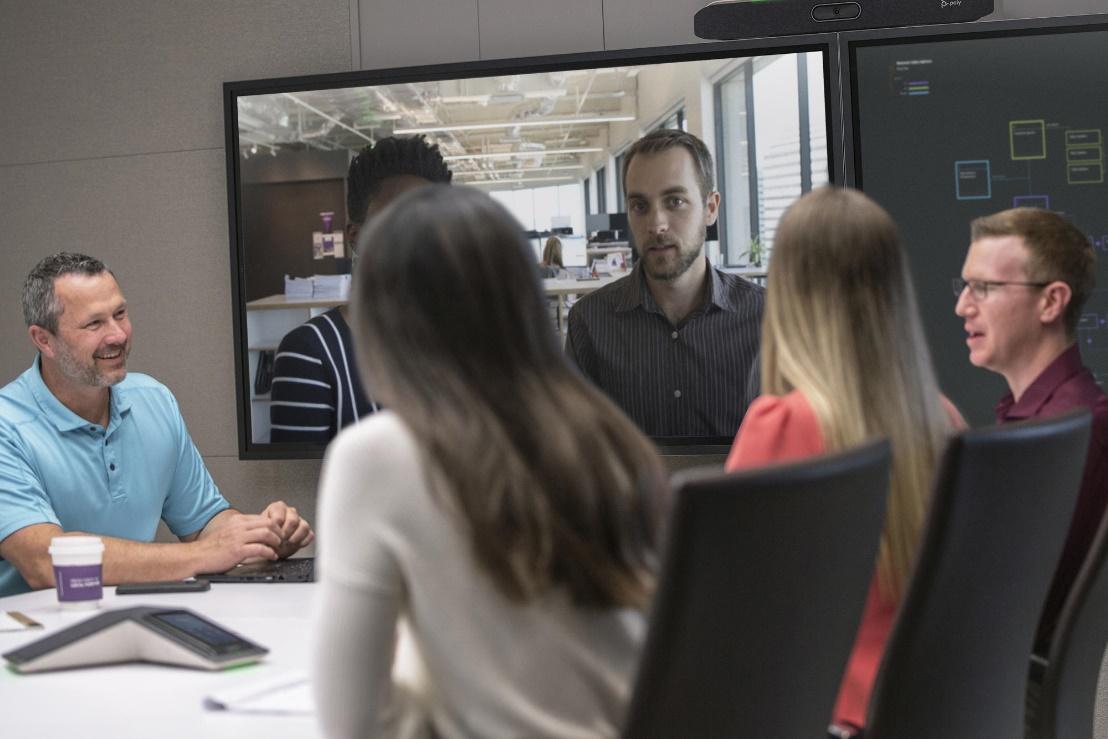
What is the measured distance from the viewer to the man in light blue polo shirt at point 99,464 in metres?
2.84

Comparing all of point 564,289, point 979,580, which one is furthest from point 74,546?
point 564,289

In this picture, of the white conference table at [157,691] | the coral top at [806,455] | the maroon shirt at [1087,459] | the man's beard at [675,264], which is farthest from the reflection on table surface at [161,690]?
the man's beard at [675,264]

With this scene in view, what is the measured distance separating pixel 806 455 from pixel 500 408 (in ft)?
2.05

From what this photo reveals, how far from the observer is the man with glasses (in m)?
2.45

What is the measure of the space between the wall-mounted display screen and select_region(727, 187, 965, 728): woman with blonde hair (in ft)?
7.56

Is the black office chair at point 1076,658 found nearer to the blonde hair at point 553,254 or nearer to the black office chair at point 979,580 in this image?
the black office chair at point 979,580

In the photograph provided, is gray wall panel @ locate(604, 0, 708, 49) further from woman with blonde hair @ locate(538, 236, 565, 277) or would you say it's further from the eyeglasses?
the eyeglasses

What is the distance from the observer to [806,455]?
170 centimetres

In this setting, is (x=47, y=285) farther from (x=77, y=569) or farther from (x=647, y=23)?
(x=647, y=23)

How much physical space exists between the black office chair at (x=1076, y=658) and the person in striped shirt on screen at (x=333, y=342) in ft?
8.70

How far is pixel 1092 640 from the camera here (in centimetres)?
202

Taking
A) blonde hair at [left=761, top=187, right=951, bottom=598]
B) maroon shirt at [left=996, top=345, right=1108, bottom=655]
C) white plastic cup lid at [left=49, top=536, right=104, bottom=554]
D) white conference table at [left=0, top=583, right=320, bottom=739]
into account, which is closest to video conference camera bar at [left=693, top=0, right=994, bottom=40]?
maroon shirt at [left=996, top=345, right=1108, bottom=655]

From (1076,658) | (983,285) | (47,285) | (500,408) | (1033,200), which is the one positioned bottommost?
(1076,658)

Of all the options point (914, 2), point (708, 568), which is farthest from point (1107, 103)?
point (708, 568)
